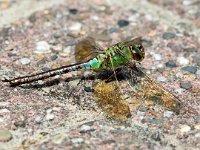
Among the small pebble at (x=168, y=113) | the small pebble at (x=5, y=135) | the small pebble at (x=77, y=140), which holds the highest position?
the small pebble at (x=168, y=113)

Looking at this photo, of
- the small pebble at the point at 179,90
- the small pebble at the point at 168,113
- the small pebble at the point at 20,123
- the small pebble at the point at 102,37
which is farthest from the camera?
the small pebble at the point at 102,37

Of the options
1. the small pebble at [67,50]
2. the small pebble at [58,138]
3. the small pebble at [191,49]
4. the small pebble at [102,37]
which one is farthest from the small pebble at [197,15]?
the small pebble at [58,138]

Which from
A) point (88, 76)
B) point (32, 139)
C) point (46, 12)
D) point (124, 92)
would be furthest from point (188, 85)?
point (46, 12)

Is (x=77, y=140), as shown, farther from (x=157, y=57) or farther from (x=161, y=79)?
(x=157, y=57)

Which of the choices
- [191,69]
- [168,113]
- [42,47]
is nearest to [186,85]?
[191,69]

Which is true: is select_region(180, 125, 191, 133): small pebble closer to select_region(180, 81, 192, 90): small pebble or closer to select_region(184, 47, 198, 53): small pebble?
select_region(180, 81, 192, 90): small pebble

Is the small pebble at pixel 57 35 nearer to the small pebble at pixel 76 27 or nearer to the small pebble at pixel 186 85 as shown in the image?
the small pebble at pixel 76 27
